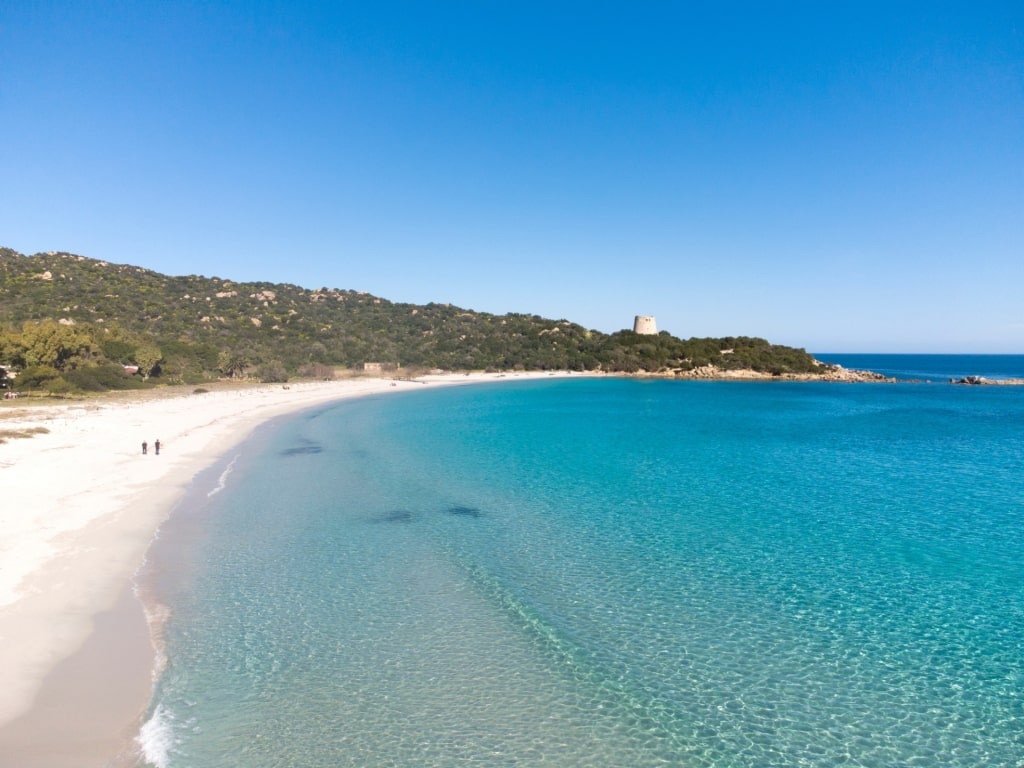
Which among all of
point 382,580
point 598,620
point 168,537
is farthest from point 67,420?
point 598,620

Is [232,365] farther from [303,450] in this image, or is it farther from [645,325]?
[645,325]

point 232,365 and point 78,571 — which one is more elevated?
point 232,365

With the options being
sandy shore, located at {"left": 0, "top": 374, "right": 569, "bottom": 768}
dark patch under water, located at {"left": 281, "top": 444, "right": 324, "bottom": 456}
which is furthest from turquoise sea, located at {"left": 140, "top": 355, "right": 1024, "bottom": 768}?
dark patch under water, located at {"left": 281, "top": 444, "right": 324, "bottom": 456}

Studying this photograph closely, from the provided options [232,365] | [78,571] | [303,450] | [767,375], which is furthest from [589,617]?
[767,375]

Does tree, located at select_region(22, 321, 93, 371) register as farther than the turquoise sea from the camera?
Yes

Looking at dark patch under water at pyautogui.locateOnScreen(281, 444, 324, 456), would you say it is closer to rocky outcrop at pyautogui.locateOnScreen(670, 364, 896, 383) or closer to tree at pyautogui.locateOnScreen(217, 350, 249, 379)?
tree at pyautogui.locateOnScreen(217, 350, 249, 379)
